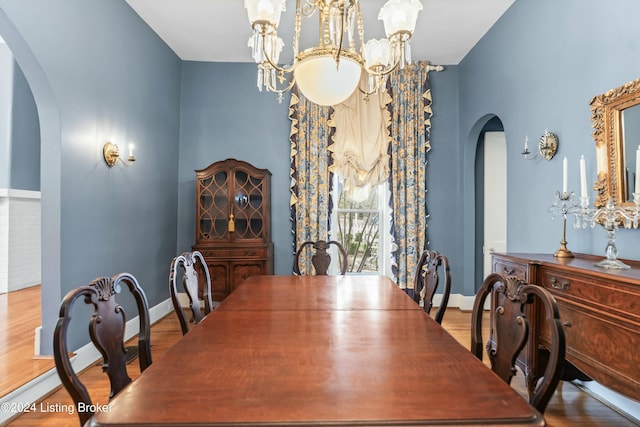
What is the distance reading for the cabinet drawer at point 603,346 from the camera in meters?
1.53

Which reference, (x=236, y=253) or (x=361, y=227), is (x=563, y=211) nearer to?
(x=361, y=227)

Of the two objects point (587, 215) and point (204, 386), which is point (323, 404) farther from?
point (587, 215)

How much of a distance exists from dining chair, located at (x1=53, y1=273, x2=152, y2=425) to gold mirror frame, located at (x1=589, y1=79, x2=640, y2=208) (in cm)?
255

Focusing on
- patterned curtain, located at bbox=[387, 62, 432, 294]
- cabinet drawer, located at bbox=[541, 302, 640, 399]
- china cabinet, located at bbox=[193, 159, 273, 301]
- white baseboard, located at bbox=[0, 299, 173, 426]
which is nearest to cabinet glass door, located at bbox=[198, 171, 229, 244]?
china cabinet, located at bbox=[193, 159, 273, 301]

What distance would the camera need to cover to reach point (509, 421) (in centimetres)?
79

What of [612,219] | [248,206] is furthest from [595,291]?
[248,206]

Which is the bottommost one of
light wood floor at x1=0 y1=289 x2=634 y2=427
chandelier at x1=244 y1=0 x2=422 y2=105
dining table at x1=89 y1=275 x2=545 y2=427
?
light wood floor at x1=0 y1=289 x2=634 y2=427

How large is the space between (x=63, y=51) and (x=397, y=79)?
11.2ft

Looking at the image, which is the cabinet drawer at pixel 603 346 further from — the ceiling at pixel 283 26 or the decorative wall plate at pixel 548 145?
the ceiling at pixel 283 26

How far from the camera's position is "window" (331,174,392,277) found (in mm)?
4734

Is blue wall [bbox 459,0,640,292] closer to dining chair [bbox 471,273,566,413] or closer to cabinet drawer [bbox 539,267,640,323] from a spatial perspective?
cabinet drawer [bbox 539,267,640,323]

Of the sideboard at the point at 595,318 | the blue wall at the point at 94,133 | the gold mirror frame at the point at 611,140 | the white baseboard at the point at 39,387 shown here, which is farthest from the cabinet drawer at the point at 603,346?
the blue wall at the point at 94,133

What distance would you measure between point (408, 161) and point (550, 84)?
186 cm

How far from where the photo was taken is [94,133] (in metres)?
2.91
